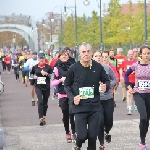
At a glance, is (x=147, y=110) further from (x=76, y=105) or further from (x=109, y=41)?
(x=109, y=41)

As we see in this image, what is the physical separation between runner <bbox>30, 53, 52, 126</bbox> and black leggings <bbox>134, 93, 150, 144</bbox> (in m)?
4.91

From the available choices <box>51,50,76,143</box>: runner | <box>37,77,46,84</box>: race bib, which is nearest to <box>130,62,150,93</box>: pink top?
<box>51,50,76,143</box>: runner

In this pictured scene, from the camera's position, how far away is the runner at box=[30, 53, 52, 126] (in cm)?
1541

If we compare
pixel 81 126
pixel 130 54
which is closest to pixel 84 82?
pixel 81 126

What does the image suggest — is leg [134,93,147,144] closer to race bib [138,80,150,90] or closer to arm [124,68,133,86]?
race bib [138,80,150,90]

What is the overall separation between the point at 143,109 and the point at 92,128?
213cm

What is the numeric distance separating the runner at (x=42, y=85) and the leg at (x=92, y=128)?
659cm

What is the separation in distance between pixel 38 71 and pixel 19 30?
4561 inches

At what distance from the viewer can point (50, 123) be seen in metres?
15.9

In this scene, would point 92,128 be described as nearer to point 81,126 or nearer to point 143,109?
point 81,126

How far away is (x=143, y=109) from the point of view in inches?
419

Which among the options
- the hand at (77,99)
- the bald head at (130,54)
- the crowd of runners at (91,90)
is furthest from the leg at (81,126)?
the bald head at (130,54)

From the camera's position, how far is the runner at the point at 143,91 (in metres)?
10.7

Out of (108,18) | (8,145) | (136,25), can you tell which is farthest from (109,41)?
(8,145)
